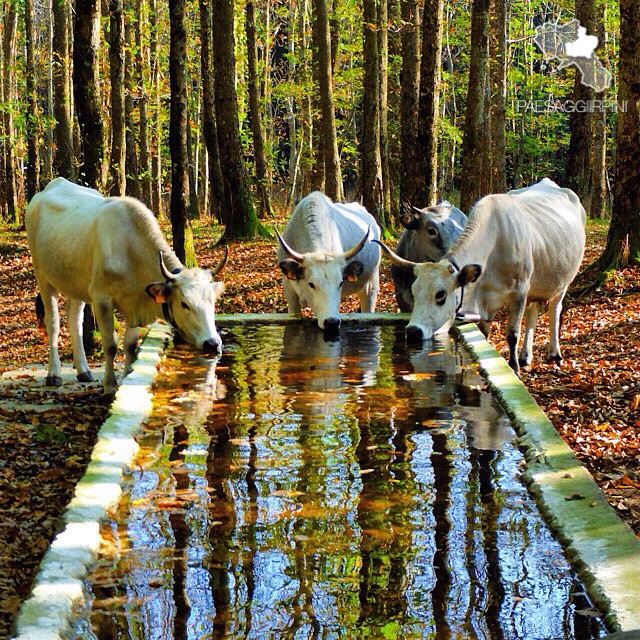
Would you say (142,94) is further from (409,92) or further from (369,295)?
(369,295)

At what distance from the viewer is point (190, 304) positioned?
8.72 metres

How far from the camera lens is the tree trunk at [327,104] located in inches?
832

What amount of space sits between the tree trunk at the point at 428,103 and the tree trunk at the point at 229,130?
5164mm

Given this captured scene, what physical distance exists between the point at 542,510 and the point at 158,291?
4.78 meters

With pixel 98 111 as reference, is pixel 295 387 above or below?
below

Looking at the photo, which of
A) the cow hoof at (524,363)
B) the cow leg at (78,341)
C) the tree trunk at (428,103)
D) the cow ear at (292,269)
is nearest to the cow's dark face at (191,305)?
the cow ear at (292,269)

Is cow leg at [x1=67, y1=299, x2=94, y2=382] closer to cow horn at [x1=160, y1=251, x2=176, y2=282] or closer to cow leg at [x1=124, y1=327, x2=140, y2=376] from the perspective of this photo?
cow leg at [x1=124, y1=327, x2=140, y2=376]

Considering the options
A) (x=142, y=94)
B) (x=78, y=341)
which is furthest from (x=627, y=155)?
(x=142, y=94)

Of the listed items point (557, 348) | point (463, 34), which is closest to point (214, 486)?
point (557, 348)

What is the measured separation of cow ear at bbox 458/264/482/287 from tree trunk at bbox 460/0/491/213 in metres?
7.50

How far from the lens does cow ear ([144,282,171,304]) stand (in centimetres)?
877

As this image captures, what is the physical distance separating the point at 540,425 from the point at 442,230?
231 inches

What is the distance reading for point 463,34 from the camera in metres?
37.0

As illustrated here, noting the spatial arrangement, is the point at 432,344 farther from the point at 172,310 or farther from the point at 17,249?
the point at 17,249
